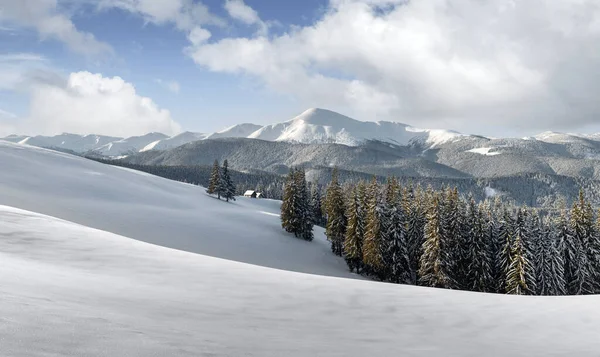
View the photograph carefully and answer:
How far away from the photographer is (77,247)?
13688 mm

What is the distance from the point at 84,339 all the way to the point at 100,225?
37167 mm

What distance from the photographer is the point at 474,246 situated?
3828 centimetres

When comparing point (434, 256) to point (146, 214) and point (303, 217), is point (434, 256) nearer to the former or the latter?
point (303, 217)

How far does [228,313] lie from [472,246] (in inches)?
1423

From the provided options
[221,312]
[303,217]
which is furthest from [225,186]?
[221,312]

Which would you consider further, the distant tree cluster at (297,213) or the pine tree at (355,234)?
the distant tree cluster at (297,213)

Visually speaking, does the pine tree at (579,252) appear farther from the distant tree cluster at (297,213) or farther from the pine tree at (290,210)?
the pine tree at (290,210)

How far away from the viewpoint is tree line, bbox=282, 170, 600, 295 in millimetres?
36250

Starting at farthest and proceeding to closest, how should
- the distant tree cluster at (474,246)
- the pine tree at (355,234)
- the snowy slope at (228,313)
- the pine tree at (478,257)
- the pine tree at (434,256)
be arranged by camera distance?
1. the pine tree at (355,234)
2. the pine tree at (478,257)
3. the distant tree cluster at (474,246)
4. the pine tree at (434,256)
5. the snowy slope at (228,313)

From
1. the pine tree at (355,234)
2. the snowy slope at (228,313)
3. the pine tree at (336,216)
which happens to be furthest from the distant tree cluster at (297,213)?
the snowy slope at (228,313)

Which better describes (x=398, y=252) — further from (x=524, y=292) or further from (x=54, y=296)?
(x=54, y=296)

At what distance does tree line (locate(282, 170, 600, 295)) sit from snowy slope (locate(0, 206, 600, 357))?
2321 cm

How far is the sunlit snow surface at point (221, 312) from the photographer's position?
5465 mm

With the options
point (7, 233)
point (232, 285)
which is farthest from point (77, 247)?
point (232, 285)
